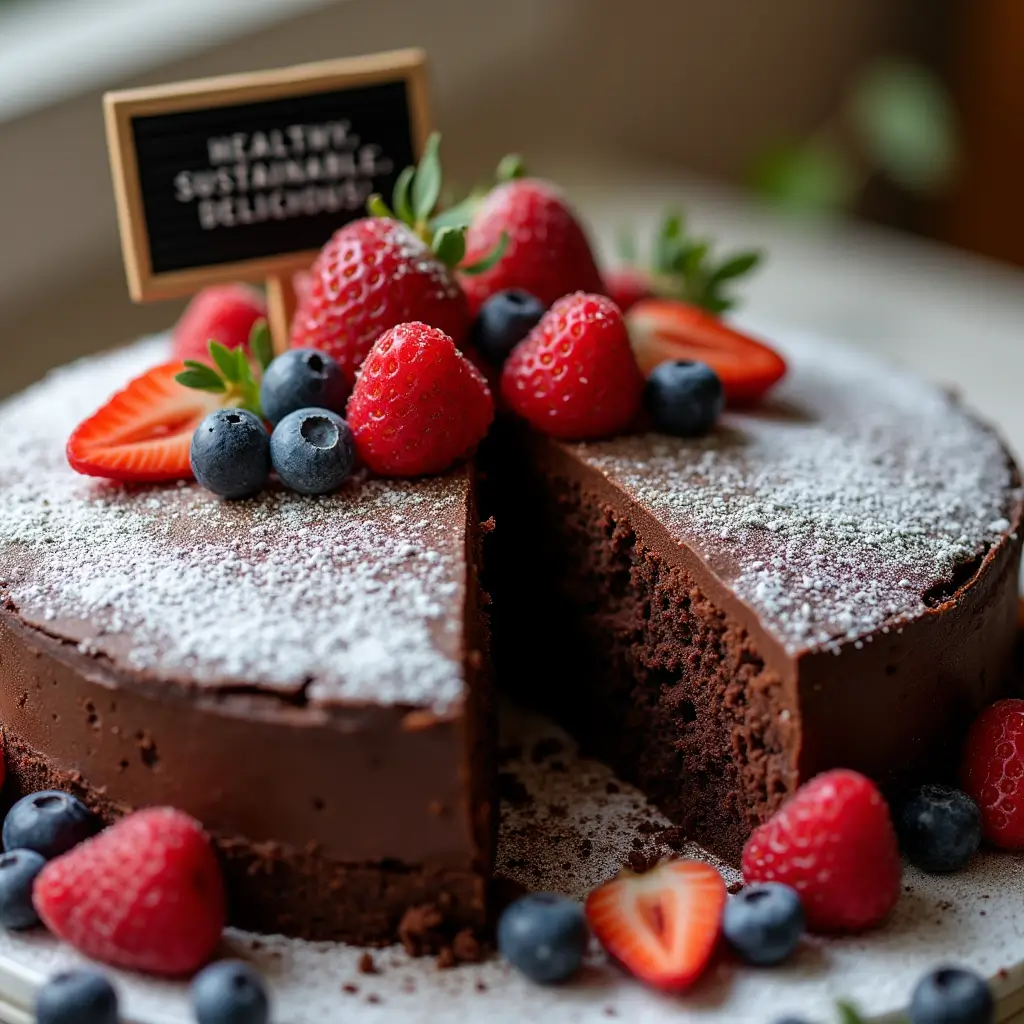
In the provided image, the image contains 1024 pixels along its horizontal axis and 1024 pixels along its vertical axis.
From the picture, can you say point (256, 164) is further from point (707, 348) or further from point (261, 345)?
point (707, 348)

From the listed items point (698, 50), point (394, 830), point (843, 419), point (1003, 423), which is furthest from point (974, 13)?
point (394, 830)

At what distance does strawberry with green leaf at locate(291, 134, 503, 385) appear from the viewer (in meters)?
2.74

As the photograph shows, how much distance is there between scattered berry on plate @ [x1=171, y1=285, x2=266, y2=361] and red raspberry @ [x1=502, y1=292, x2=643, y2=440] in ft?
2.29

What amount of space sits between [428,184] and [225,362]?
0.55 m

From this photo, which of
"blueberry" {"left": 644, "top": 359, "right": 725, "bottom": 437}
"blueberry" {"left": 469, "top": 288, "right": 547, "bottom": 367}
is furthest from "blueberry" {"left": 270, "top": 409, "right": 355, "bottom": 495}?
"blueberry" {"left": 644, "top": 359, "right": 725, "bottom": 437}

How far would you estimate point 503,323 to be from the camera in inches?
112

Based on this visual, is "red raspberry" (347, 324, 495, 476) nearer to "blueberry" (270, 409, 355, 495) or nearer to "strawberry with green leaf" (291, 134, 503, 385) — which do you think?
"blueberry" (270, 409, 355, 495)

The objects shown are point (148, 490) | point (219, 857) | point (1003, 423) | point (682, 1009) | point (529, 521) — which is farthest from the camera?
point (1003, 423)

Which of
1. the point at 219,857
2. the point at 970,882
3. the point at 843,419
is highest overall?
the point at 843,419

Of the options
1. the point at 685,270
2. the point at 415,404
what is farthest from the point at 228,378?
the point at 685,270

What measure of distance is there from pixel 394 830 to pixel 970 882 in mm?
998

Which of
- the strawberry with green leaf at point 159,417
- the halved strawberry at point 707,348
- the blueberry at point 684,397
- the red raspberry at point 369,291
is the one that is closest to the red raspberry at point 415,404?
the red raspberry at point 369,291

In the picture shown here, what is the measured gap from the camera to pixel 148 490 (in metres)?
2.71

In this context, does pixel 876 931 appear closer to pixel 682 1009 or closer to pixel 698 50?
pixel 682 1009
